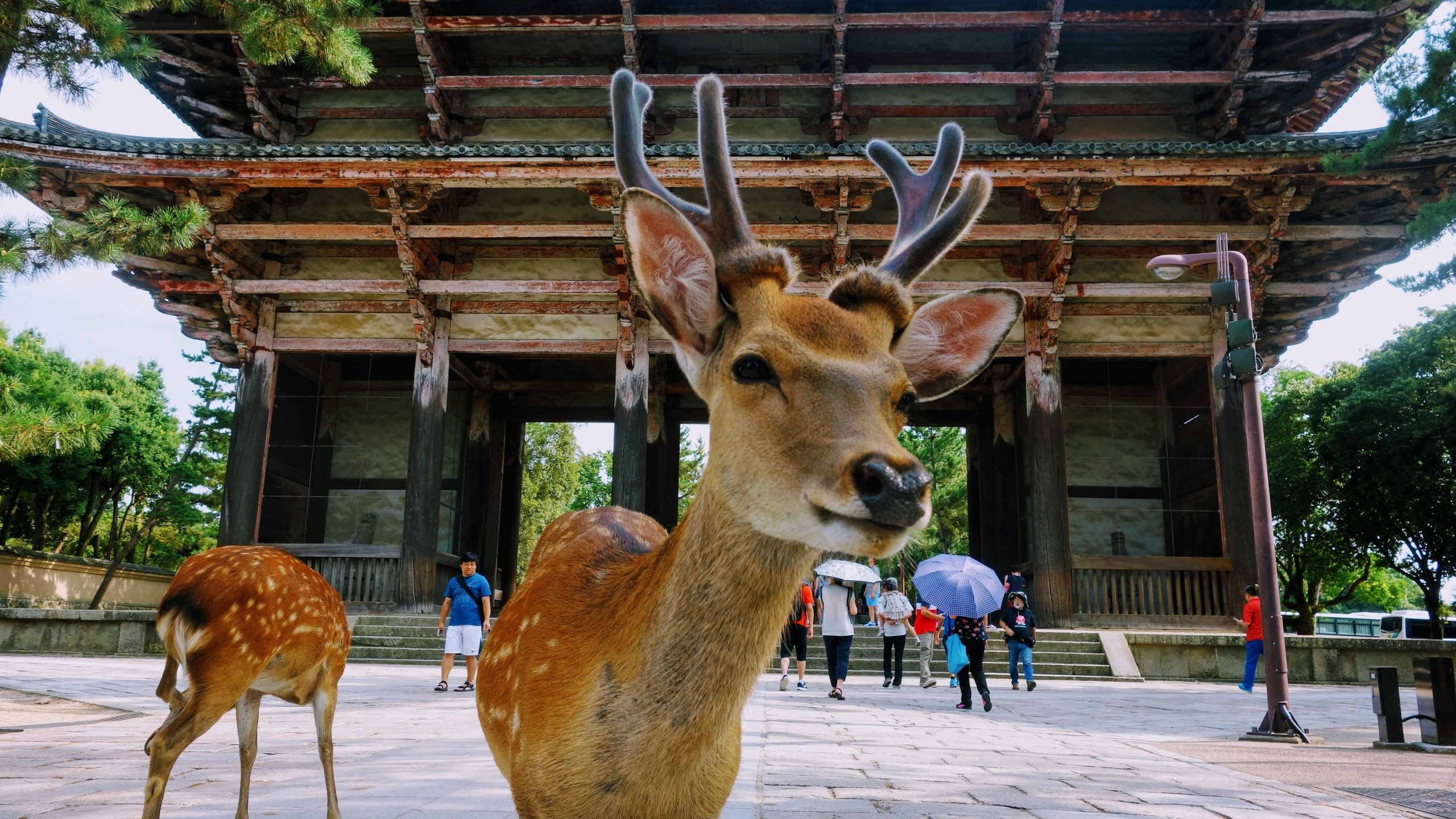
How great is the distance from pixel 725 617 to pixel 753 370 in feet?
1.73

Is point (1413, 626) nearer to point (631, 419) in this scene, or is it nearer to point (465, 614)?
point (631, 419)

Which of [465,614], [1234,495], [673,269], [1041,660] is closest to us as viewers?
[673,269]

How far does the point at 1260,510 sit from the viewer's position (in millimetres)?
8961

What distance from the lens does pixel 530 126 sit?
1669 centimetres

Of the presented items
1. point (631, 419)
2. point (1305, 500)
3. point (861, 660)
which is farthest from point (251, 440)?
point (1305, 500)

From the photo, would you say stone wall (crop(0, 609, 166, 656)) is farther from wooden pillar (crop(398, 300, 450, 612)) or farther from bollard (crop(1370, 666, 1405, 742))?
bollard (crop(1370, 666, 1405, 742))

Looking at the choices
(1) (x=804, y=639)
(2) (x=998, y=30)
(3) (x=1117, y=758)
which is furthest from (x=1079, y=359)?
(3) (x=1117, y=758)

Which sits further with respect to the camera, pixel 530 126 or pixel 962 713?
pixel 530 126

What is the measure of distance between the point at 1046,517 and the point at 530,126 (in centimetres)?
1075

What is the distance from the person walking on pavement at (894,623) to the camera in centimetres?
1202

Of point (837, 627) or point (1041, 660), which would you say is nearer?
point (837, 627)

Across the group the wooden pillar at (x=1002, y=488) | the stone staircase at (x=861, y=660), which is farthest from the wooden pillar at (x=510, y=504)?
the wooden pillar at (x=1002, y=488)

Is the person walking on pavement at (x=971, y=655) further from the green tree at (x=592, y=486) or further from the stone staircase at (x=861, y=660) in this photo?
the green tree at (x=592, y=486)

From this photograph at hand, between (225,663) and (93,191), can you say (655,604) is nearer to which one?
(225,663)
